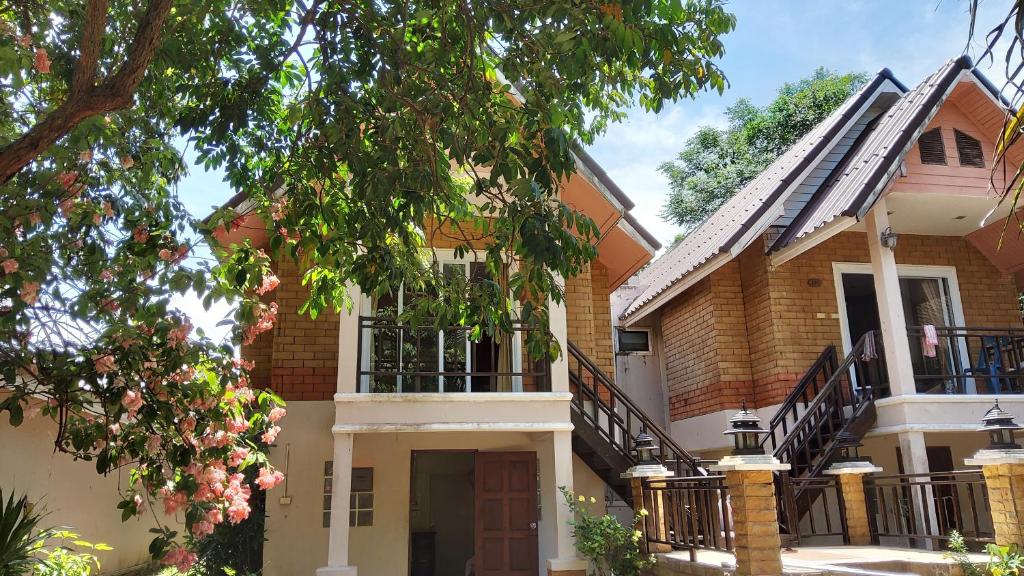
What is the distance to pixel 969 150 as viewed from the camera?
10938 mm

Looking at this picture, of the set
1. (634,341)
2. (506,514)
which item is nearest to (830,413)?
(506,514)

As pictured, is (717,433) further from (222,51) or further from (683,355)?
(222,51)

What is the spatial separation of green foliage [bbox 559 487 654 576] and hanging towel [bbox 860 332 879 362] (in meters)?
4.41

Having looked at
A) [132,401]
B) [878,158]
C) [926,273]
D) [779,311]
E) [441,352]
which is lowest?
[132,401]

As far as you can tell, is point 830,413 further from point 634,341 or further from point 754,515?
point 634,341

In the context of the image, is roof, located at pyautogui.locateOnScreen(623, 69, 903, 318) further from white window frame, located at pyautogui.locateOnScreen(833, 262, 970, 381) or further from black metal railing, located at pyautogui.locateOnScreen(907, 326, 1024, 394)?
black metal railing, located at pyautogui.locateOnScreen(907, 326, 1024, 394)

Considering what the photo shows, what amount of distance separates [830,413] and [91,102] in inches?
379

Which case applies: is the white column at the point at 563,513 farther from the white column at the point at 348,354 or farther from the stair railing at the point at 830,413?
the stair railing at the point at 830,413

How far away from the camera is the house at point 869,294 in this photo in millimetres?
10125

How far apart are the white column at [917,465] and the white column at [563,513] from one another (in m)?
4.32

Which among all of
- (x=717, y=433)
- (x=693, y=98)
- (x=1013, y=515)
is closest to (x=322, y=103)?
(x=693, y=98)

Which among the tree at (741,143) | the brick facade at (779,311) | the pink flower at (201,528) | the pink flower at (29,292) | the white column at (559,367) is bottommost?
the pink flower at (201,528)

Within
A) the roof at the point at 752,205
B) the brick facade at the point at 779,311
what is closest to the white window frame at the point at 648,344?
the roof at the point at 752,205

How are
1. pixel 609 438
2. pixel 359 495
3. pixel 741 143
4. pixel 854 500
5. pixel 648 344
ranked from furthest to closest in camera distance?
1. pixel 741 143
2. pixel 648 344
3. pixel 359 495
4. pixel 609 438
5. pixel 854 500
